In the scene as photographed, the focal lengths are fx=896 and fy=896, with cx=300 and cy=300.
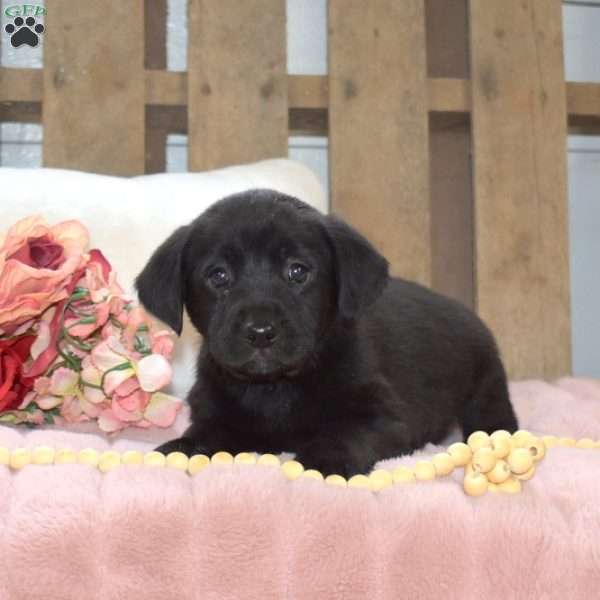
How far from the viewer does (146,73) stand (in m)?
3.23

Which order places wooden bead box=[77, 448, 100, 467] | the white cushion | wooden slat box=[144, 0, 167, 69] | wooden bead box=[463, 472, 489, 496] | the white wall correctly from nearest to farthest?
wooden bead box=[463, 472, 489, 496] < wooden bead box=[77, 448, 100, 467] < the white cushion < wooden slat box=[144, 0, 167, 69] < the white wall

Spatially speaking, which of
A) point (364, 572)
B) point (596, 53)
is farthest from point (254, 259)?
point (596, 53)

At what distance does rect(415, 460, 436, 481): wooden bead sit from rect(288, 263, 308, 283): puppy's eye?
23.9 inches

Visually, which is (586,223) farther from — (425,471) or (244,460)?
(244,460)

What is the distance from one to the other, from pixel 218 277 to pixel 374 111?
1580mm

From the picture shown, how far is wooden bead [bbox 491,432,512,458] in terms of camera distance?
4.34 ft

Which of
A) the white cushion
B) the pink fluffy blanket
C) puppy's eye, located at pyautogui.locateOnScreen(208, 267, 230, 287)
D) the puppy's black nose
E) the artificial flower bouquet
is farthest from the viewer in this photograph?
the white cushion

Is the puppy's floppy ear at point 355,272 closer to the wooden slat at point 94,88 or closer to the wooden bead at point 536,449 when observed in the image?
the wooden bead at point 536,449

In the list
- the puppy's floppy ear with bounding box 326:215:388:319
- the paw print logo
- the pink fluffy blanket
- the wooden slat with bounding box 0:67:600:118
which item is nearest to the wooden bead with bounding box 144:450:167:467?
the pink fluffy blanket

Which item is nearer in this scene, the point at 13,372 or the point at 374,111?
the point at 13,372

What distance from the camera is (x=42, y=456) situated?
4.59ft

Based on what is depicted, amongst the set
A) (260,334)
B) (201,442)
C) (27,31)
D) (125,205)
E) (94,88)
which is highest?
(27,31)

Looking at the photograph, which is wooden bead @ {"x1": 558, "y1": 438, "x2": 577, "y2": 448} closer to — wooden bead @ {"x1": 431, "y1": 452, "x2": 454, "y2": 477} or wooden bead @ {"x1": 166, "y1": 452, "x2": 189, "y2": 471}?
wooden bead @ {"x1": 431, "y1": 452, "x2": 454, "y2": 477}

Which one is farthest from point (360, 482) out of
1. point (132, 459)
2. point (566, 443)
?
point (566, 443)
